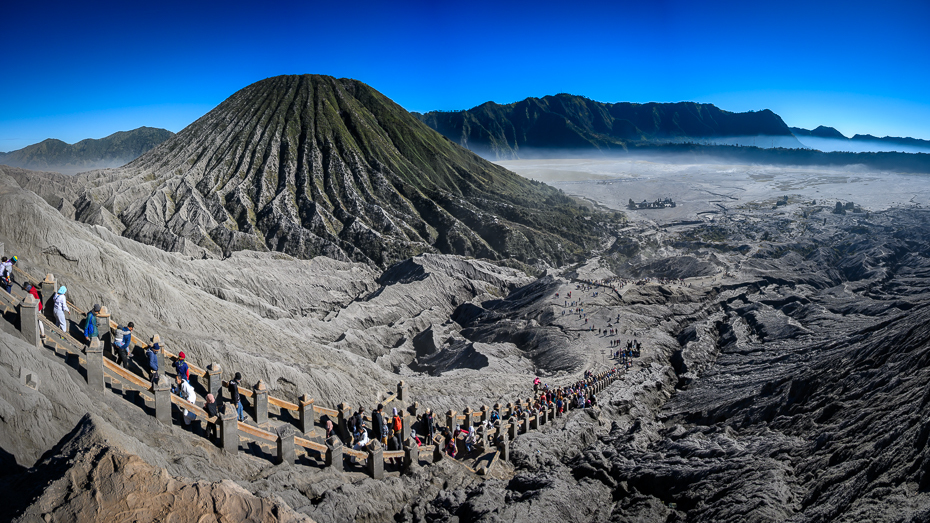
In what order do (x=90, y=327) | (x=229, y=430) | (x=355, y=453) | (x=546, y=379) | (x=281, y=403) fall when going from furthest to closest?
1. (x=546, y=379)
2. (x=281, y=403)
3. (x=355, y=453)
4. (x=90, y=327)
5. (x=229, y=430)

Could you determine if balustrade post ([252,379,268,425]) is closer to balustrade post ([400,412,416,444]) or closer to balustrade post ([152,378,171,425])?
balustrade post ([152,378,171,425])

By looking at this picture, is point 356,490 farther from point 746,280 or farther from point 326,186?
point 326,186

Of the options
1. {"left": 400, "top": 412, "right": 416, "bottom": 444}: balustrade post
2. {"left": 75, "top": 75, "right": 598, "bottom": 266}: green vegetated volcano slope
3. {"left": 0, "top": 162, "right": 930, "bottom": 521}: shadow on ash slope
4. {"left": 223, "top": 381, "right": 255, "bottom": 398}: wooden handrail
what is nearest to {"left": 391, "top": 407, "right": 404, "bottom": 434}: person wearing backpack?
{"left": 400, "top": 412, "right": 416, "bottom": 444}: balustrade post

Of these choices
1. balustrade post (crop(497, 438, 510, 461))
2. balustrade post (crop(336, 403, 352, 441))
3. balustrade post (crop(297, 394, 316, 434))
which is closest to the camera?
balustrade post (crop(297, 394, 316, 434))

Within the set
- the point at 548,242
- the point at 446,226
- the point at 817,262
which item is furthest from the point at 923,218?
the point at 446,226

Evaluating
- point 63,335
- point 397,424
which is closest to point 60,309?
point 63,335

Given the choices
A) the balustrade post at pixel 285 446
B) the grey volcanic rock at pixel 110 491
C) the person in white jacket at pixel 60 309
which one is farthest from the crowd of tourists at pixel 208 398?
the grey volcanic rock at pixel 110 491

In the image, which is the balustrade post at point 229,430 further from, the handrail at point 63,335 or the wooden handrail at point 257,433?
the handrail at point 63,335

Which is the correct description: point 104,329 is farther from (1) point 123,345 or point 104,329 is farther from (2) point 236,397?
(2) point 236,397
